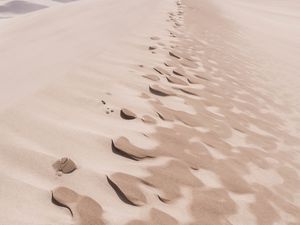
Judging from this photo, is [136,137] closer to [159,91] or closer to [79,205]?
[79,205]

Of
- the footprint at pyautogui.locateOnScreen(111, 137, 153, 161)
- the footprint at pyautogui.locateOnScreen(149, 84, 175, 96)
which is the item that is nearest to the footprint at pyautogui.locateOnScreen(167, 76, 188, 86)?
the footprint at pyautogui.locateOnScreen(149, 84, 175, 96)

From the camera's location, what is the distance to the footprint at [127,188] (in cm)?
172

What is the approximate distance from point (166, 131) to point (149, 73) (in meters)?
1.23

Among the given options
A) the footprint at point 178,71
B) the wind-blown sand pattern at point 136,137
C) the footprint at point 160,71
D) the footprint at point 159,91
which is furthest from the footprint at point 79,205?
the footprint at point 178,71

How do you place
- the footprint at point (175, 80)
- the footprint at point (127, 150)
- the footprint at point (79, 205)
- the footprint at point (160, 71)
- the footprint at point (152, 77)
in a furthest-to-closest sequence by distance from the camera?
the footprint at point (160, 71) < the footprint at point (175, 80) < the footprint at point (152, 77) < the footprint at point (127, 150) < the footprint at point (79, 205)

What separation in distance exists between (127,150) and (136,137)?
0.18 meters

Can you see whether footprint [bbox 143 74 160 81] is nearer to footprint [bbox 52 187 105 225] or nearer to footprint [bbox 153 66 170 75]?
footprint [bbox 153 66 170 75]

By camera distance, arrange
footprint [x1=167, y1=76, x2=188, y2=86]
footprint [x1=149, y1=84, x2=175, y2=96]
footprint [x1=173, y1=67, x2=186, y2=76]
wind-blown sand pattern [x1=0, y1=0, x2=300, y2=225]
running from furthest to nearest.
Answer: footprint [x1=173, y1=67, x2=186, y2=76], footprint [x1=167, y1=76, x2=188, y2=86], footprint [x1=149, y1=84, x2=175, y2=96], wind-blown sand pattern [x1=0, y1=0, x2=300, y2=225]

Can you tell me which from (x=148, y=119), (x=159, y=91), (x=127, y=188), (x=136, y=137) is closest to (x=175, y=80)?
(x=159, y=91)

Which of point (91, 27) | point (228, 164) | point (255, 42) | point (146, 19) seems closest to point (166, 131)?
point (228, 164)

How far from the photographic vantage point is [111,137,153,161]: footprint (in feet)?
6.77

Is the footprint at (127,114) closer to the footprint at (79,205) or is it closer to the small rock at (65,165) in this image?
the small rock at (65,165)

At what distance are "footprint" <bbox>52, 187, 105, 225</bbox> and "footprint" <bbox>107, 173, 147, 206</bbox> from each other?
0.47 ft

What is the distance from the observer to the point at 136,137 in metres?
2.27
